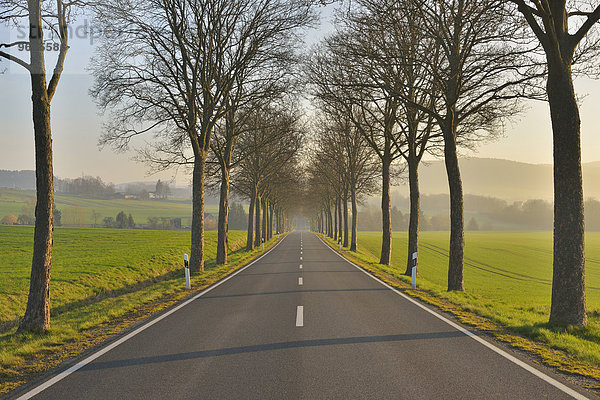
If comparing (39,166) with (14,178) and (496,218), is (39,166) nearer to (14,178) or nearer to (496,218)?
(496,218)

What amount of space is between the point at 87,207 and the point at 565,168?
→ 431 ft

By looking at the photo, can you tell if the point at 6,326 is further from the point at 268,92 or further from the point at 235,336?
the point at 268,92

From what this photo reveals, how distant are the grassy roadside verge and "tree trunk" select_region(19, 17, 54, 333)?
43 cm

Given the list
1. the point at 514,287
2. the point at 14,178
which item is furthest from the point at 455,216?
the point at 14,178

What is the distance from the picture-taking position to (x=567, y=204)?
7559 millimetres

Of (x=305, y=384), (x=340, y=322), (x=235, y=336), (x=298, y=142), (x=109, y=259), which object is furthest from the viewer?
(x=298, y=142)

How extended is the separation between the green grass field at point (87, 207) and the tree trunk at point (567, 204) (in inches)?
4119

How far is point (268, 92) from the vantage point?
18.0 m

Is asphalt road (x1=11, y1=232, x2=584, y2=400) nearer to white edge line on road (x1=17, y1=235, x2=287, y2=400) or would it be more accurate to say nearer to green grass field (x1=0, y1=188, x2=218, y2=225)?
white edge line on road (x1=17, y1=235, x2=287, y2=400)

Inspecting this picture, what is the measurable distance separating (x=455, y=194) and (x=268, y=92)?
9.63m

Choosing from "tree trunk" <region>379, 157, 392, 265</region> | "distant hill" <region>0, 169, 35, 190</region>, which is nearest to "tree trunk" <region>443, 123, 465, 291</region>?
"tree trunk" <region>379, 157, 392, 265</region>

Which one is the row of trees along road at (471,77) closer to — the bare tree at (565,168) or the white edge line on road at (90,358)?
the bare tree at (565,168)

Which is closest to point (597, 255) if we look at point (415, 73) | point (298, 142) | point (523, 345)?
point (298, 142)

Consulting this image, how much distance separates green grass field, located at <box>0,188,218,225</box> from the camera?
97.2 meters
